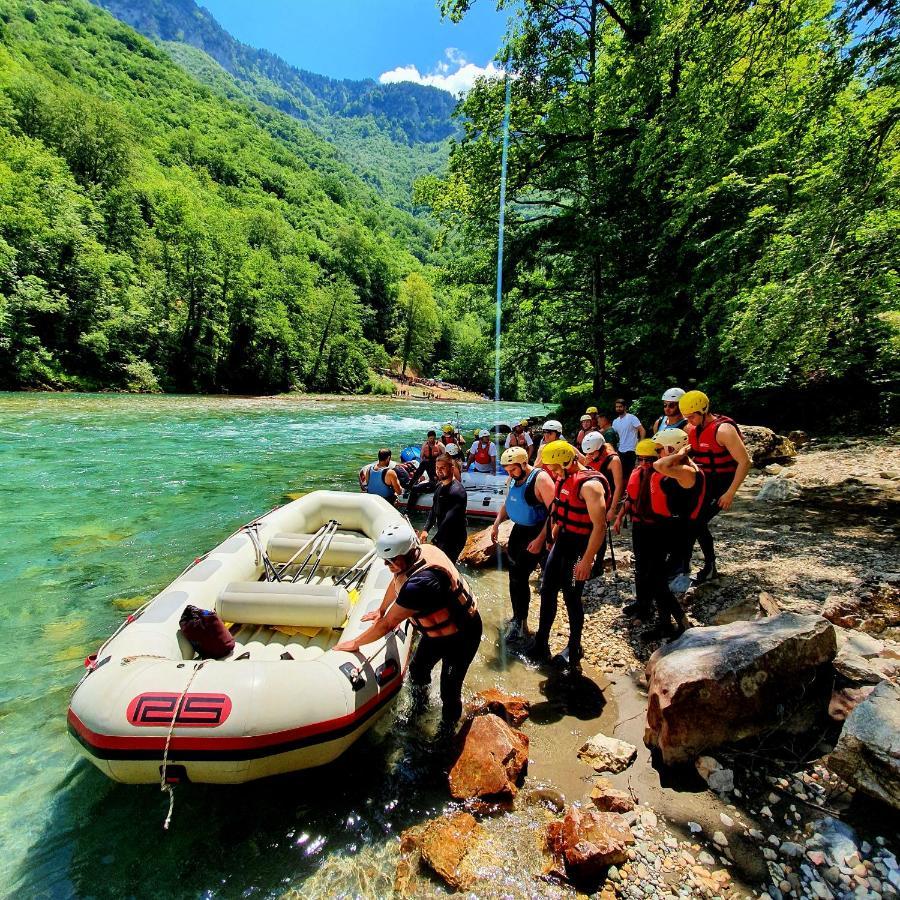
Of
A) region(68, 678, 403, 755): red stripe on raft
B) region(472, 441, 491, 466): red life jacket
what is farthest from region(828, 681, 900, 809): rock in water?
region(472, 441, 491, 466): red life jacket

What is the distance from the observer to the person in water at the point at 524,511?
158 inches

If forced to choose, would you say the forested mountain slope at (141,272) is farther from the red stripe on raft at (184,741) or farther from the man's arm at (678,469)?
the man's arm at (678,469)

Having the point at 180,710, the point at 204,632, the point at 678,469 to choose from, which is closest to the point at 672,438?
the point at 678,469

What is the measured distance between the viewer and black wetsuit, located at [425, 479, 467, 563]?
5.09 m

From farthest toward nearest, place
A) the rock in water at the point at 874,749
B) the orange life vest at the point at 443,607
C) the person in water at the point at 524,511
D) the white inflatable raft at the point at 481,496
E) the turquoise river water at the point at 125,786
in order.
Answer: the white inflatable raft at the point at 481,496, the person in water at the point at 524,511, the orange life vest at the point at 443,607, the turquoise river water at the point at 125,786, the rock in water at the point at 874,749

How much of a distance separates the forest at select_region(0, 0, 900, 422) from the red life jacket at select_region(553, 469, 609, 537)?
14.2 feet

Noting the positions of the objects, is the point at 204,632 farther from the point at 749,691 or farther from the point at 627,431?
the point at 627,431

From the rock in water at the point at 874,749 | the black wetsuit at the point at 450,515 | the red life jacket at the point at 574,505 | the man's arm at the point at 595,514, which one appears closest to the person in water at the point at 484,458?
the black wetsuit at the point at 450,515

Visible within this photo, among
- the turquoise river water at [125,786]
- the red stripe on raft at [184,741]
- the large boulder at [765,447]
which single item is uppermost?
the large boulder at [765,447]

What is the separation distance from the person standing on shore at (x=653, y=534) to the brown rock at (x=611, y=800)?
5.45 feet

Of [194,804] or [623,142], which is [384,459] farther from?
[623,142]

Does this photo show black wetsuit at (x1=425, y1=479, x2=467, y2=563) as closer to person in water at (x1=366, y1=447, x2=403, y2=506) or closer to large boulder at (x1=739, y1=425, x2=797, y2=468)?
person in water at (x1=366, y1=447, x2=403, y2=506)

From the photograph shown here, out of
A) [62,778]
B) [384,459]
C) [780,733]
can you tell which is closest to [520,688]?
[780,733]

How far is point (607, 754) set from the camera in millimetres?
2936
